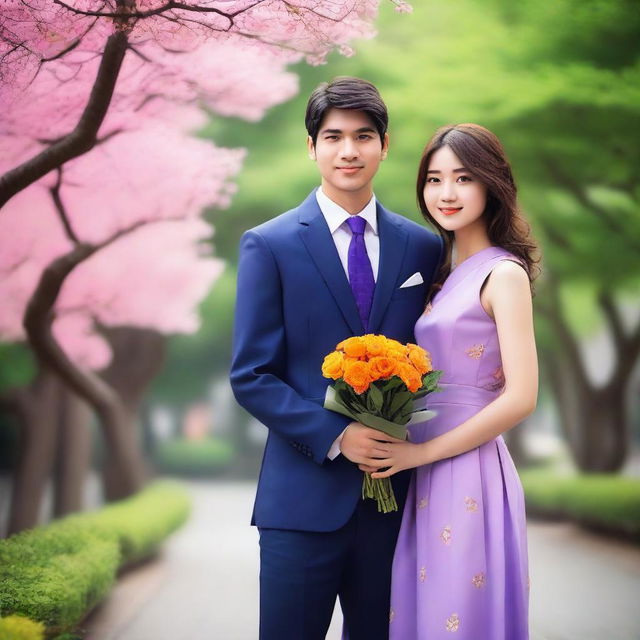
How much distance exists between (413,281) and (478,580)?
0.93 m

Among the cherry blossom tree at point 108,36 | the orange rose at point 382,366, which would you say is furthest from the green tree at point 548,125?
the orange rose at point 382,366

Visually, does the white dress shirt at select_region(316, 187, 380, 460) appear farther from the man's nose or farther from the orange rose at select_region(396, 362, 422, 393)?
the orange rose at select_region(396, 362, 422, 393)

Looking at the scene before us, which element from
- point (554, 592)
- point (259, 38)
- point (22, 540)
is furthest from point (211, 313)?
point (259, 38)

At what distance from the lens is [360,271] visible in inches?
105

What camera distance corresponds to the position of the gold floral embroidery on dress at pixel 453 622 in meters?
2.54

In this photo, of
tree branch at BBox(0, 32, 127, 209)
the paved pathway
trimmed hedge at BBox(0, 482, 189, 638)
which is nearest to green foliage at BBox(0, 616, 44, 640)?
trimmed hedge at BBox(0, 482, 189, 638)

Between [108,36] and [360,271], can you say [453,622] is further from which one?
[108,36]

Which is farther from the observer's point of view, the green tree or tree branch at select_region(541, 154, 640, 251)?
tree branch at select_region(541, 154, 640, 251)

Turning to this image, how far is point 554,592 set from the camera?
6.22 m

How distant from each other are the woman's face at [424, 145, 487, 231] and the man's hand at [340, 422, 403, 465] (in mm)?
751

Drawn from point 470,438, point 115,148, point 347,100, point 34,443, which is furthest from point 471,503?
point 34,443

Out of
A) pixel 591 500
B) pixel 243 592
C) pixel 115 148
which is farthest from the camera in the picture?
pixel 591 500

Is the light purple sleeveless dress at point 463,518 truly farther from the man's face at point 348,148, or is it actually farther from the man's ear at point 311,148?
Answer: the man's ear at point 311,148

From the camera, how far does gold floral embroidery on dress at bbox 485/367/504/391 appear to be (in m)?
2.70
